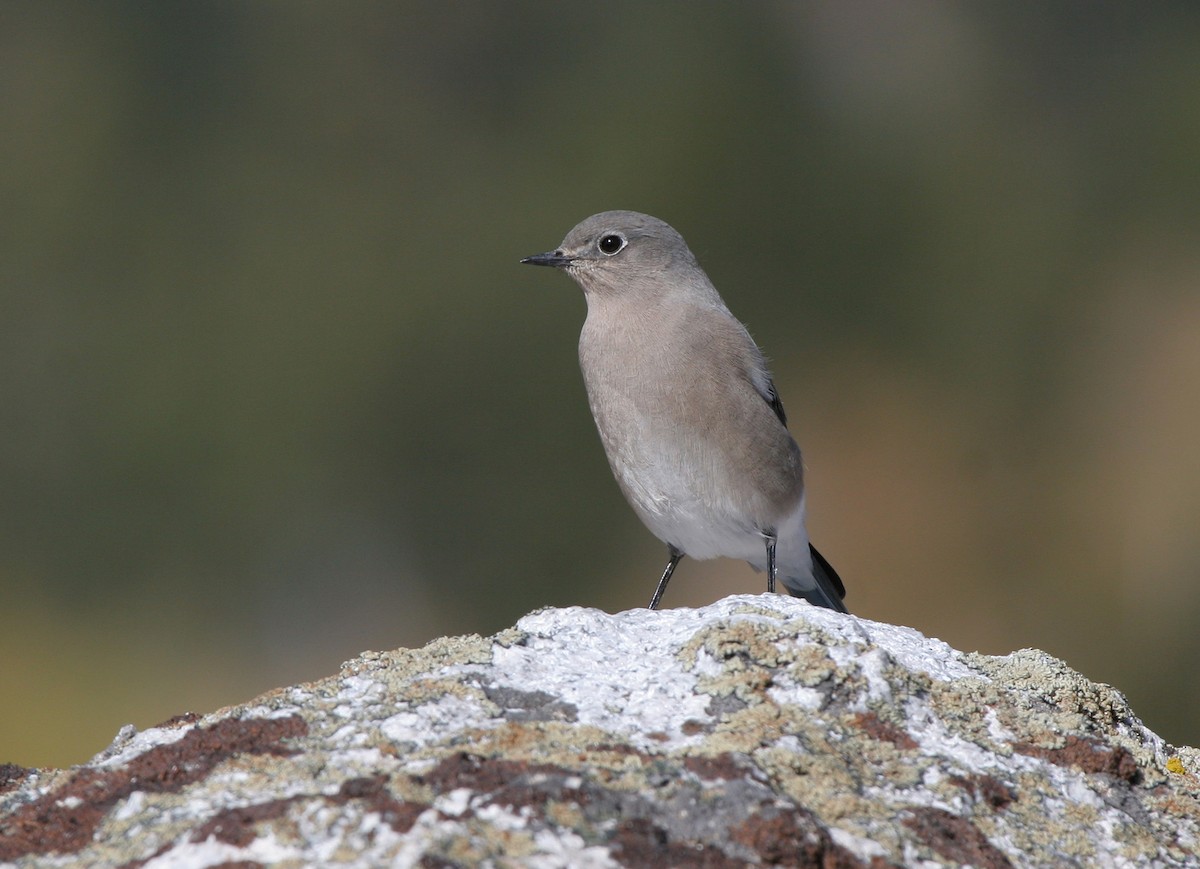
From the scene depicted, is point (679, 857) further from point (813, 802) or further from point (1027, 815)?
point (1027, 815)

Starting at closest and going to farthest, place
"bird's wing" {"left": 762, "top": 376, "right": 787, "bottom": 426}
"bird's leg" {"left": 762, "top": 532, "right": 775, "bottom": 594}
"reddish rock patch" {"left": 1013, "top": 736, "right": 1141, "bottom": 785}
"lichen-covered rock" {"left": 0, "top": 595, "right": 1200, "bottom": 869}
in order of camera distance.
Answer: "lichen-covered rock" {"left": 0, "top": 595, "right": 1200, "bottom": 869}
"reddish rock patch" {"left": 1013, "top": 736, "right": 1141, "bottom": 785}
"bird's leg" {"left": 762, "top": 532, "right": 775, "bottom": 594}
"bird's wing" {"left": 762, "top": 376, "right": 787, "bottom": 426}

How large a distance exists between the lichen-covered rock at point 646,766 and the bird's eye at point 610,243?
107 inches

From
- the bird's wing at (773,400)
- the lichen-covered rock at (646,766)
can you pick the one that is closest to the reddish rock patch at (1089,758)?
the lichen-covered rock at (646,766)

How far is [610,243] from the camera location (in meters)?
5.75

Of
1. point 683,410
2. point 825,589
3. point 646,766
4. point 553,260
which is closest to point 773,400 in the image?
point 683,410

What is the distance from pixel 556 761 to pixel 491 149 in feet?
44.0

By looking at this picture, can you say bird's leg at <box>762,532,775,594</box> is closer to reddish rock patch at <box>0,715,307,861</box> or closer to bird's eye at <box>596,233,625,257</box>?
bird's eye at <box>596,233,625,257</box>

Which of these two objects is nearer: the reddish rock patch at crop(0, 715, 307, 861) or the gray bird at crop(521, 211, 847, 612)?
the reddish rock patch at crop(0, 715, 307, 861)

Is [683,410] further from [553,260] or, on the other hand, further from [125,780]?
[125,780]

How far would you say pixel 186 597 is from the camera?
11.1 metres

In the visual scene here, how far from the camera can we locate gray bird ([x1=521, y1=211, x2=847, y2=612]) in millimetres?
5191

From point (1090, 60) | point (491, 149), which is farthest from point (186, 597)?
point (1090, 60)

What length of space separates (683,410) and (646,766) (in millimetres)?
2836

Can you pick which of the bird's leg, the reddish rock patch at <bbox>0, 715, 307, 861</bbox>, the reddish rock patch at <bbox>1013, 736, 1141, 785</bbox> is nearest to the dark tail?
the bird's leg
